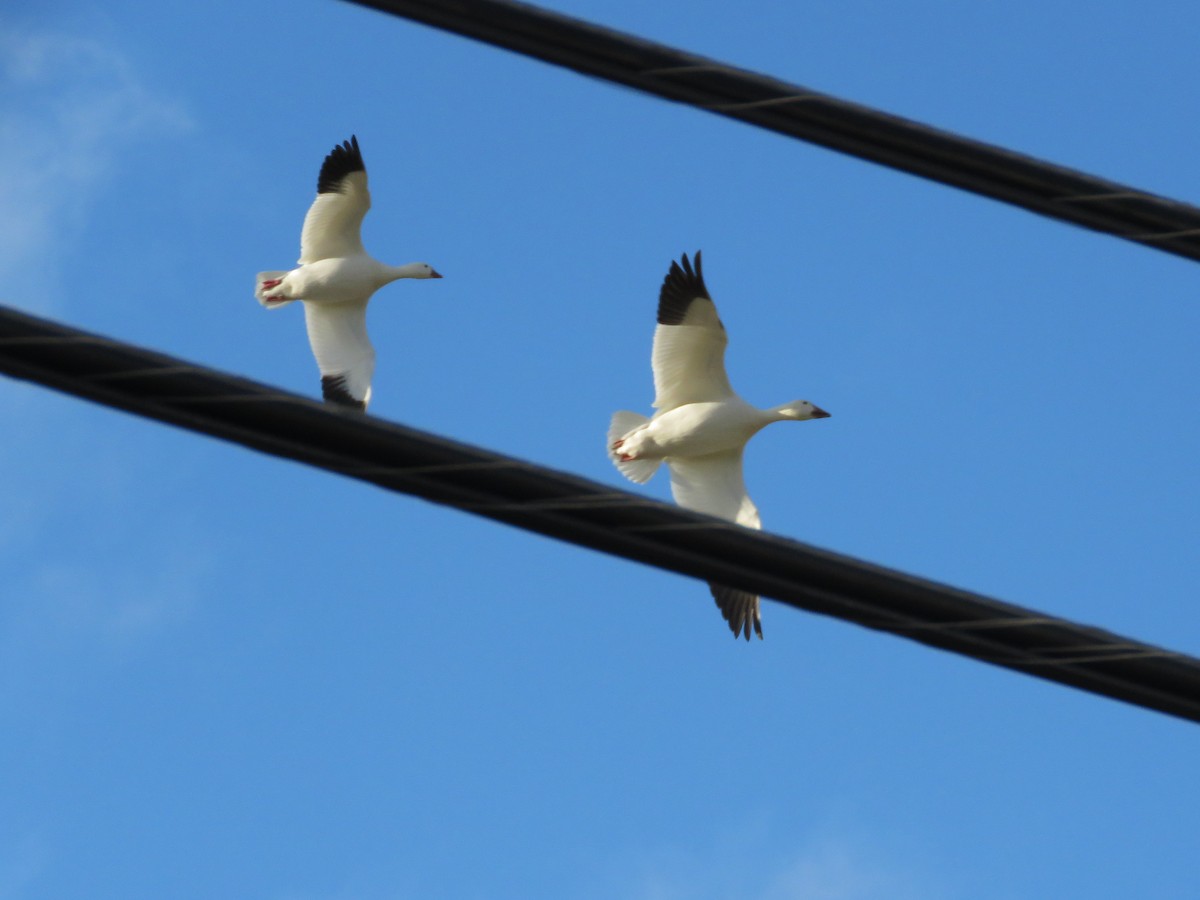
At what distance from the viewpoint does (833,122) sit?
5367 mm

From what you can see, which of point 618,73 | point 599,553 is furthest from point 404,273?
point 599,553

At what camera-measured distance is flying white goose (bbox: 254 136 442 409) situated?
57.2 feet

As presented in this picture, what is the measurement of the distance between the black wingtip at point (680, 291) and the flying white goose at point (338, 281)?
12.2ft

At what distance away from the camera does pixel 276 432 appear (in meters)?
3.75

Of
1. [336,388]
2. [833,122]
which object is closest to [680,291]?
[336,388]

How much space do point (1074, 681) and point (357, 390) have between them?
1423 cm

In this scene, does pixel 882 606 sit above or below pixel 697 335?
below

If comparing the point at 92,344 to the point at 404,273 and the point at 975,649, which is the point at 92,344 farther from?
the point at 404,273

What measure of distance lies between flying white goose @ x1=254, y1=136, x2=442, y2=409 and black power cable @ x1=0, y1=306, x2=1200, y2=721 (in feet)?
44.9

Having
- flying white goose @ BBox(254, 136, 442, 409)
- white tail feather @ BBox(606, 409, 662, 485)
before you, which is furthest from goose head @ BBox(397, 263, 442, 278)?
white tail feather @ BBox(606, 409, 662, 485)

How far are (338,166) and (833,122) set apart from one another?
12520 millimetres

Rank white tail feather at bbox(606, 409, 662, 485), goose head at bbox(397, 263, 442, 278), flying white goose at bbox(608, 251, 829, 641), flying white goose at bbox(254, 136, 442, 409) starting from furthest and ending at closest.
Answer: goose head at bbox(397, 263, 442, 278)
flying white goose at bbox(254, 136, 442, 409)
white tail feather at bbox(606, 409, 662, 485)
flying white goose at bbox(608, 251, 829, 641)

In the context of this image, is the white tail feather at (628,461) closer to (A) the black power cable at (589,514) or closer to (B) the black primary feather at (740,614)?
(B) the black primary feather at (740,614)

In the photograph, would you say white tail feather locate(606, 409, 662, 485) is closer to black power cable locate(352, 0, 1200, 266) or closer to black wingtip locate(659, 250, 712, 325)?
black wingtip locate(659, 250, 712, 325)
